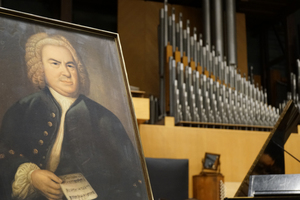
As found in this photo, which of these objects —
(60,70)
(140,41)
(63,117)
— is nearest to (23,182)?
(63,117)

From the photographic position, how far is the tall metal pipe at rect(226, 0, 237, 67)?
6.19 m

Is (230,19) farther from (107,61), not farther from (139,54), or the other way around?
(107,61)

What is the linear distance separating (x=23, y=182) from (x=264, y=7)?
6.61m

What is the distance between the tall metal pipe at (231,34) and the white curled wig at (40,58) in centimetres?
426

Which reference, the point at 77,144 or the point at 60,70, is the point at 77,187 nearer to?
the point at 77,144

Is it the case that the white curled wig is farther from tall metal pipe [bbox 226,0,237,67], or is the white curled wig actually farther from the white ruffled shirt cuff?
tall metal pipe [bbox 226,0,237,67]

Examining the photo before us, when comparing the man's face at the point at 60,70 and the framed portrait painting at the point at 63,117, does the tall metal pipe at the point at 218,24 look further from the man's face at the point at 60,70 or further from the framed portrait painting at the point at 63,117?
the man's face at the point at 60,70

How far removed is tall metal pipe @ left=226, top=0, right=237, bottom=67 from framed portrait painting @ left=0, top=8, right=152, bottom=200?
4.19 meters

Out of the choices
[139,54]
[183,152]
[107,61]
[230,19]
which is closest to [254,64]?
[230,19]

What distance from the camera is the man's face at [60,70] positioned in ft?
6.10

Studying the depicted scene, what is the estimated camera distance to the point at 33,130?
1.67 m

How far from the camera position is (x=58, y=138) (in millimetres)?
1717

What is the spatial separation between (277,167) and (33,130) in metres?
2.06

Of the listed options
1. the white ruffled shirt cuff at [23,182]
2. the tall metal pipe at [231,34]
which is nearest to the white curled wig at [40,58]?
the white ruffled shirt cuff at [23,182]
